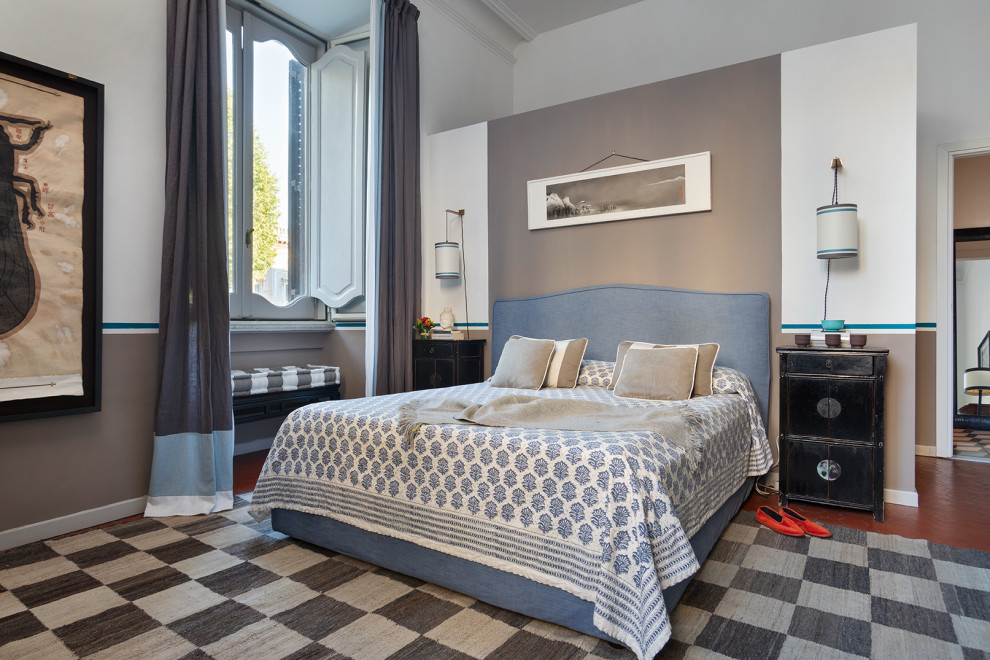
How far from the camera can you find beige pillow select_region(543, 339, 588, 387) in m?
3.50

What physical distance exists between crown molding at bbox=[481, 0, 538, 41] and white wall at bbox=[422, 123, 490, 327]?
131cm

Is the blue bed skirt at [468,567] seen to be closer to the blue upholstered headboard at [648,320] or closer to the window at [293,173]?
the blue upholstered headboard at [648,320]

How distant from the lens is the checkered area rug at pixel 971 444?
4137 mm

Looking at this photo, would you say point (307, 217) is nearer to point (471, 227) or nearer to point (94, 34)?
point (471, 227)

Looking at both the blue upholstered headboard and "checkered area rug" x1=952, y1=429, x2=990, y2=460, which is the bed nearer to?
the blue upholstered headboard

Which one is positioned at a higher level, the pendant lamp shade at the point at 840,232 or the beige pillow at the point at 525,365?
the pendant lamp shade at the point at 840,232


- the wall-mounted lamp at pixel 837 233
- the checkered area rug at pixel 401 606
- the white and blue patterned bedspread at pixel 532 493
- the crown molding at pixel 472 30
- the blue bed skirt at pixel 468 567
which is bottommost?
the checkered area rug at pixel 401 606

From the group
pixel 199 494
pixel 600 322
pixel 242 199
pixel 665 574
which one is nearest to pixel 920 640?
pixel 665 574

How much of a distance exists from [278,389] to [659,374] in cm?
253

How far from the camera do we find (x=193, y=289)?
2.99 metres

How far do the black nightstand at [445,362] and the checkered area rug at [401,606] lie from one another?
6.19 feet

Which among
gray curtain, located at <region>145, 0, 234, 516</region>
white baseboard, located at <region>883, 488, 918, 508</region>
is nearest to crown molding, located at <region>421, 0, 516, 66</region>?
gray curtain, located at <region>145, 0, 234, 516</region>

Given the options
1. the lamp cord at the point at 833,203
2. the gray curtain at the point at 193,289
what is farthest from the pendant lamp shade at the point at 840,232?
the gray curtain at the point at 193,289

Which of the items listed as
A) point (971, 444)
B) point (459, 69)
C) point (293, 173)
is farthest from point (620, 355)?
point (971, 444)
